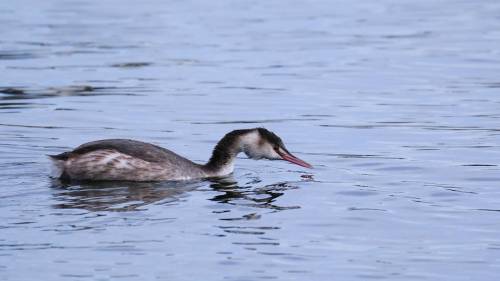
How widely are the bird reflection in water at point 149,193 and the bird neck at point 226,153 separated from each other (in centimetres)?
14

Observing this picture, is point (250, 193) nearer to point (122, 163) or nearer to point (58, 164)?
point (122, 163)

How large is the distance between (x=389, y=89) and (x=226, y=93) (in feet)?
8.10

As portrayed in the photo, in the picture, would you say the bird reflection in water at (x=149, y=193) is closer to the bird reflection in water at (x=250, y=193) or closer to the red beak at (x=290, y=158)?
the bird reflection in water at (x=250, y=193)

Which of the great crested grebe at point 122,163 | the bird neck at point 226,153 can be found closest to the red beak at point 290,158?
the bird neck at point 226,153

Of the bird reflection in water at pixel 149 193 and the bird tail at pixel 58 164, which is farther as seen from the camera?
the bird tail at pixel 58 164

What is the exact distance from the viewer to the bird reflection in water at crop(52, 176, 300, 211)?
13.0 m

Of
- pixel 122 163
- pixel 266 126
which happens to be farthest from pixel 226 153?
pixel 266 126

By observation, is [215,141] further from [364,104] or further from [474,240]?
[474,240]

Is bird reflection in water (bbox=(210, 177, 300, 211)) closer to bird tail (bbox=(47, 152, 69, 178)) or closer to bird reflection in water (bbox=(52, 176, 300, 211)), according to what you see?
bird reflection in water (bbox=(52, 176, 300, 211))

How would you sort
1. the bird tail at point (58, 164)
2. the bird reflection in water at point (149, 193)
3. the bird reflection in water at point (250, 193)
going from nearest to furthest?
the bird reflection in water at point (149, 193), the bird reflection in water at point (250, 193), the bird tail at point (58, 164)

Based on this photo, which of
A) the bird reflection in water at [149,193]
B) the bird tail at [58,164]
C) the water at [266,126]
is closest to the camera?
the water at [266,126]

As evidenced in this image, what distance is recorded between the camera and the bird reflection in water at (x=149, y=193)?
12977mm

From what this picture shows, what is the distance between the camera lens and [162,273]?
10477mm

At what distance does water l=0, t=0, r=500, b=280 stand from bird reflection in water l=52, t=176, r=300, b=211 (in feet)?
0.12
